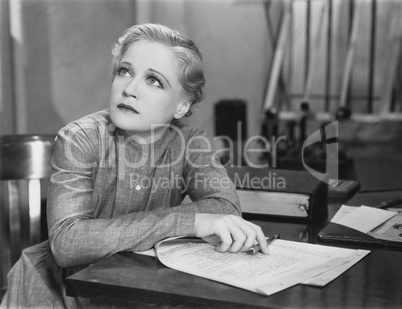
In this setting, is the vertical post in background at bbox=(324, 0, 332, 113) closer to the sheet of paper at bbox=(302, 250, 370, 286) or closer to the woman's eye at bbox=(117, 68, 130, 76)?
the woman's eye at bbox=(117, 68, 130, 76)

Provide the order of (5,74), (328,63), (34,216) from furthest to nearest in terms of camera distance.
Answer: (328,63) → (5,74) → (34,216)

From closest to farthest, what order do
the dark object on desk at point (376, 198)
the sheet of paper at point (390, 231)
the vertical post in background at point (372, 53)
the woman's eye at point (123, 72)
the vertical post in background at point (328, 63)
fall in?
the sheet of paper at point (390, 231) → the woman's eye at point (123, 72) → the dark object on desk at point (376, 198) → the vertical post in background at point (372, 53) → the vertical post in background at point (328, 63)

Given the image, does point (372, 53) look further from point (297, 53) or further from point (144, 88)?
point (144, 88)

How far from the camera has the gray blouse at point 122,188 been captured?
110 cm

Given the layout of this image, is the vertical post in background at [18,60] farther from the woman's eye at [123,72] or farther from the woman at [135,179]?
the woman's eye at [123,72]

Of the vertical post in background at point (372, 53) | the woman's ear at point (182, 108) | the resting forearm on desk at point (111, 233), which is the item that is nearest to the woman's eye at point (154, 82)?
the woman's ear at point (182, 108)

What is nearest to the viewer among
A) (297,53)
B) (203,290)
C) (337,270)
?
(203,290)

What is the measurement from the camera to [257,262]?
993 millimetres

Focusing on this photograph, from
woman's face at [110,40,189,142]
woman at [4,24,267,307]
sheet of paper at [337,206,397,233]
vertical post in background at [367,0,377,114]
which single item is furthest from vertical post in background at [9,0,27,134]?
vertical post in background at [367,0,377,114]

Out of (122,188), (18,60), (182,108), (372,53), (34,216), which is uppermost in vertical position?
(372,53)

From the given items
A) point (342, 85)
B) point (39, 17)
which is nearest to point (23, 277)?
point (39, 17)

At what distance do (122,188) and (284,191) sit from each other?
1.19ft

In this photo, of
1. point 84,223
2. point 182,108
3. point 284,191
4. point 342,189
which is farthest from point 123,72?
point 342,189

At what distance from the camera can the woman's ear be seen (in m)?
1.39
